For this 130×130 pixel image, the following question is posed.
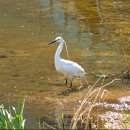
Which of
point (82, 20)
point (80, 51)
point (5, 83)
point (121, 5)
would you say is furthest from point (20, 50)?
point (121, 5)

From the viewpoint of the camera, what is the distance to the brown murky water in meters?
10.6

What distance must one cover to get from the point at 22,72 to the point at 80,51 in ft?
8.47

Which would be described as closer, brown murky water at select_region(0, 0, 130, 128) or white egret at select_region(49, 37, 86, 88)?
brown murky water at select_region(0, 0, 130, 128)

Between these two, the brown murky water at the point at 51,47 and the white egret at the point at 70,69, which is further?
the white egret at the point at 70,69

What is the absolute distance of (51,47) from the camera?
14633mm

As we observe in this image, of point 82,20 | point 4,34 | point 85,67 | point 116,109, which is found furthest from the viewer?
point 82,20

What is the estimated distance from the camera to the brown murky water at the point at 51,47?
34.6 ft

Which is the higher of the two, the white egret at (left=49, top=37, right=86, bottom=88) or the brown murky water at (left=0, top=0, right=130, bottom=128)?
the white egret at (left=49, top=37, right=86, bottom=88)

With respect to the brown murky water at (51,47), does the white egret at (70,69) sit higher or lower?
higher

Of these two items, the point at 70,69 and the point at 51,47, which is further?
the point at 51,47

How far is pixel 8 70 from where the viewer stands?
473 inches

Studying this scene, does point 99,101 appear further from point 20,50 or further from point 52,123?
point 20,50

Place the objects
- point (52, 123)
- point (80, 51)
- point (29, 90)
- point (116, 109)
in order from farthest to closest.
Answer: point (80, 51)
point (29, 90)
point (116, 109)
point (52, 123)

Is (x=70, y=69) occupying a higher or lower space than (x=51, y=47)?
higher
